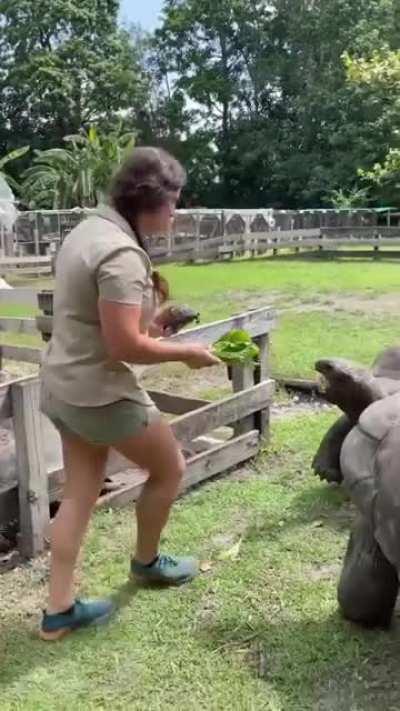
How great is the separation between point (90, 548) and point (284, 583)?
0.97 metres

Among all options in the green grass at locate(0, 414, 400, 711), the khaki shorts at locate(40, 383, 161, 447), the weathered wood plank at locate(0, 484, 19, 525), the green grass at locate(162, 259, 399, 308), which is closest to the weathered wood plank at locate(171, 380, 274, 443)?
the green grass at locate(0, 414, 400, 711)

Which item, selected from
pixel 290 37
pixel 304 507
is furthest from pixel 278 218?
pixel 304 507

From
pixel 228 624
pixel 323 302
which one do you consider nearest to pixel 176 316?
pixel 228 624

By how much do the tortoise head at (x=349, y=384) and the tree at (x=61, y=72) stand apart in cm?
4267

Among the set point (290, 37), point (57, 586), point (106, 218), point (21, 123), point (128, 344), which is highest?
point (290, 37)

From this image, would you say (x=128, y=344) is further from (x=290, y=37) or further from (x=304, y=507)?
(x=290, y=37)

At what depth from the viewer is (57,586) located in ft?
9.65

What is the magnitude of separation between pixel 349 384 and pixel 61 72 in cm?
4342

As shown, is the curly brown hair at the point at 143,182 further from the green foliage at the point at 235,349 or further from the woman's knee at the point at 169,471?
the green foliage at the point at 235,349

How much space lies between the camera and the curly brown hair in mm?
2764

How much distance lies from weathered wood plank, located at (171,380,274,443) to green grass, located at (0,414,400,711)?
0.51 metres

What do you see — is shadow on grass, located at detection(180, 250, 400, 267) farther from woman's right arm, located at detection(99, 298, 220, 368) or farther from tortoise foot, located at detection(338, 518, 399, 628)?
woman's right arm, located at detection(99, 298, 220, 368)

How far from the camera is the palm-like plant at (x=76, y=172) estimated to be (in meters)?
29.9

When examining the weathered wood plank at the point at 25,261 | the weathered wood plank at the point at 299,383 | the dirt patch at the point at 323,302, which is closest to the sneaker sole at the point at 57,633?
the weathered wood plank at the point at 299,383
